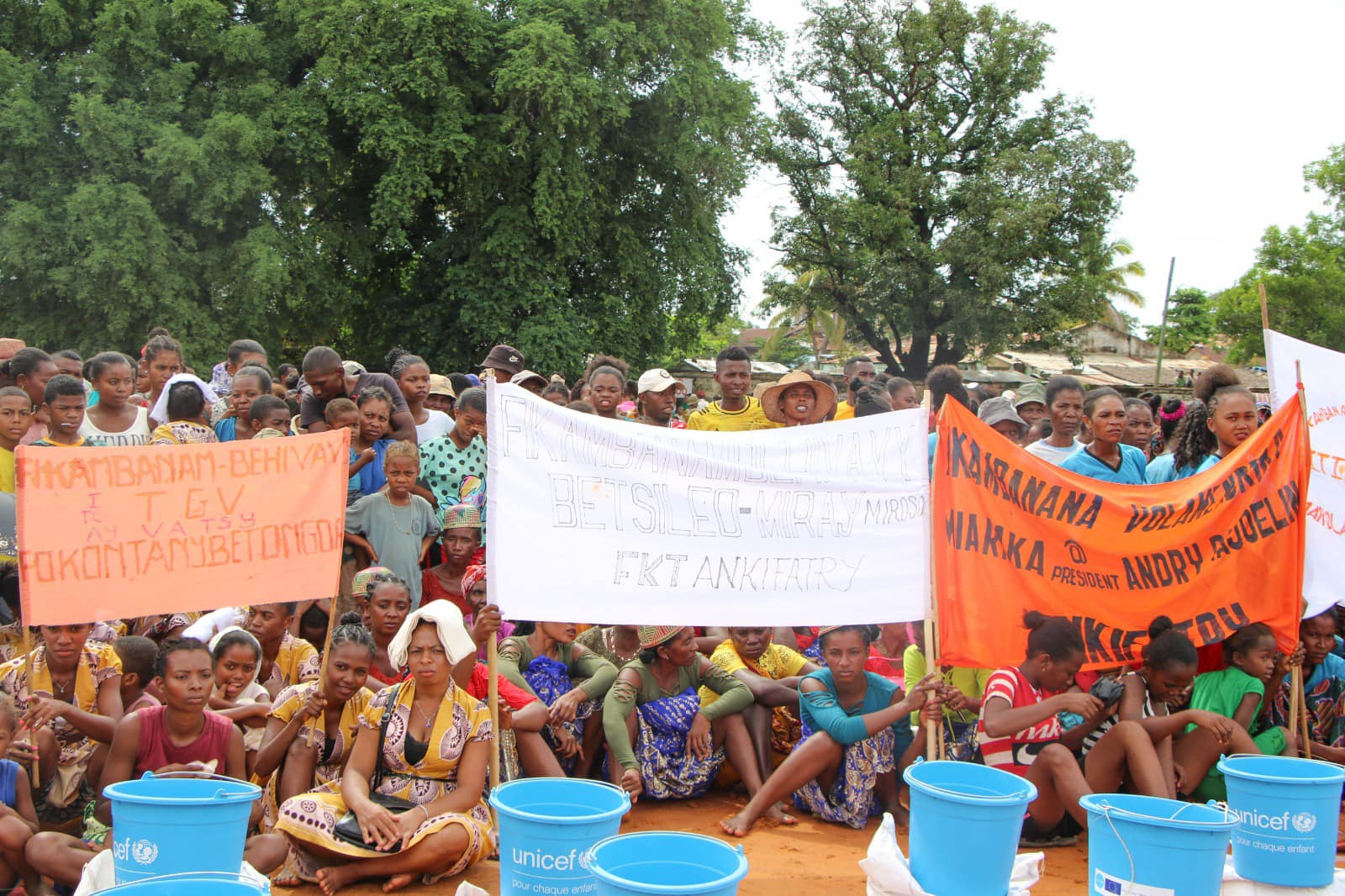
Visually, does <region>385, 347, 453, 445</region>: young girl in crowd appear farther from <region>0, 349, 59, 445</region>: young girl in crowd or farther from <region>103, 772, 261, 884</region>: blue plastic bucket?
<region>103, 772, 261, 884</region>: blue plastic bucket

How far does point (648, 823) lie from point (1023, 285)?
31.7 m

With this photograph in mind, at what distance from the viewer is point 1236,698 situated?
5.62 m

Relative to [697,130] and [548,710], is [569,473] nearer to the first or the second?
[548,710]

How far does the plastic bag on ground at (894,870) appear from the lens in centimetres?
430

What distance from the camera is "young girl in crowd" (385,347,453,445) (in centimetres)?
820

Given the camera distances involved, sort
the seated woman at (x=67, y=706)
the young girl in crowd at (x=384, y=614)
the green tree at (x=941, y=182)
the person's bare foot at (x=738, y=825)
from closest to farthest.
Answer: the seated woman at (x=67, y=706) → the person's bare foot at (x=738, y=825) → the young girl in crowd at (x=384, y=614) → the green tree at (x=941, y=182)

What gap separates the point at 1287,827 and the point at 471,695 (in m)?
3.59

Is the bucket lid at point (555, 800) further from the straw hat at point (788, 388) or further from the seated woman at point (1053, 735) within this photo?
the straw hat at point (788, 388)

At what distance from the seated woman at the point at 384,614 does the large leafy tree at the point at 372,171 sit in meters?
17.7

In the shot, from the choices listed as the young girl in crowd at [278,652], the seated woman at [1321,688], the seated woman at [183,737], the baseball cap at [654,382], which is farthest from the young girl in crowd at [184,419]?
the seated woman at [1321,688]

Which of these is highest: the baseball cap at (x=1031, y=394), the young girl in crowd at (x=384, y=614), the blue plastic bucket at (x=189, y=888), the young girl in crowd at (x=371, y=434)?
the baseball cap at (x=1031, y=394)

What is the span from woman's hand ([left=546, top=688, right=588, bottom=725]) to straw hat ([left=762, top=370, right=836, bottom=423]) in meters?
2.60

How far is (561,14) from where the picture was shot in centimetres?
2467

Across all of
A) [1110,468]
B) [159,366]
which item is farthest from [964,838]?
[159,366]
